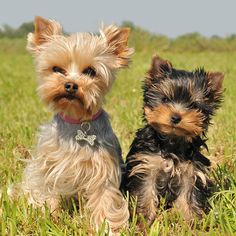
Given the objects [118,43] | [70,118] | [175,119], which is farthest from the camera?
[118,43]

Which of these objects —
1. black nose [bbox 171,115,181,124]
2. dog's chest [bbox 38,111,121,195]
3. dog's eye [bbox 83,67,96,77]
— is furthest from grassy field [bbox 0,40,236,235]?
dog's eye [bbox 83,67,96,77]

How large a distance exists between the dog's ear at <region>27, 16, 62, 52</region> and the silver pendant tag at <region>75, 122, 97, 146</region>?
949mm

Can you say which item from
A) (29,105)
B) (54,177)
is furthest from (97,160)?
(29,105)

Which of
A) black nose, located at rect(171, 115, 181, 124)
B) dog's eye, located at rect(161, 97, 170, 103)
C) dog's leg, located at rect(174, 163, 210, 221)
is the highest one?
Result: dog's eye, located at rect(161, 97, 170, 103)

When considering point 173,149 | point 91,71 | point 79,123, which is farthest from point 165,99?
point 79,123

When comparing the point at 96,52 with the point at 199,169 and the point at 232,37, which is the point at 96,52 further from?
the point at 232,37

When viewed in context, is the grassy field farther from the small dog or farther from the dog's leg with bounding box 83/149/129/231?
the small dog

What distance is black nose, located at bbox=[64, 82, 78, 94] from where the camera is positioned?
4520 mm

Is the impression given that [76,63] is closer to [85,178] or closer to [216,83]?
[85,178]

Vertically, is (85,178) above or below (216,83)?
below

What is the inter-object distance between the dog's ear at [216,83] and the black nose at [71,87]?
137cm

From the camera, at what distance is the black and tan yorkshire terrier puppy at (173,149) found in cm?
472

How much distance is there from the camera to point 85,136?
15.5 feet

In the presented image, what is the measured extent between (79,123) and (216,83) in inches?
56.3
